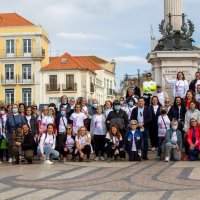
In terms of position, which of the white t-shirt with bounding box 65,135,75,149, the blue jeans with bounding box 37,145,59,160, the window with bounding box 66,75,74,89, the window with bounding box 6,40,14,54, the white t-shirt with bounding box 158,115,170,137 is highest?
the window with bounding box 6,40,14,54

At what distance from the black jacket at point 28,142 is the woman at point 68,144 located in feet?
2.86

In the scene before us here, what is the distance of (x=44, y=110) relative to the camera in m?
15.2

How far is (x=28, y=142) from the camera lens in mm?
14242

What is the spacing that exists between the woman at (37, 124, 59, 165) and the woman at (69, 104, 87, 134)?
800 mm

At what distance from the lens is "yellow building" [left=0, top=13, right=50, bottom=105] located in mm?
58219

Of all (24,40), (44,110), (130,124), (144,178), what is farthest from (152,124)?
(24,40)

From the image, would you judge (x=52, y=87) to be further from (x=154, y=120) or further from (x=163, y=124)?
(x=163, y=124)

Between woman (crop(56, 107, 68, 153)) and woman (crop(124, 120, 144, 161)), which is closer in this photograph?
woman (crop(124, 120, 144, 161))


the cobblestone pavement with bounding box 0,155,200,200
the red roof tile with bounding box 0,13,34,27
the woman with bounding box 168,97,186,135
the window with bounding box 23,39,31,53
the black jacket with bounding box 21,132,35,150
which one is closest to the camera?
the cobblestone pavement with bounding box 0,155,200,200

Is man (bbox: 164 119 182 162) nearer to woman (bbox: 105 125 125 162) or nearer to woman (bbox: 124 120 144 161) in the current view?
woman (bbox: 124 120 144 161)

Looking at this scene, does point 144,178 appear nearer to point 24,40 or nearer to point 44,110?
point 44,110

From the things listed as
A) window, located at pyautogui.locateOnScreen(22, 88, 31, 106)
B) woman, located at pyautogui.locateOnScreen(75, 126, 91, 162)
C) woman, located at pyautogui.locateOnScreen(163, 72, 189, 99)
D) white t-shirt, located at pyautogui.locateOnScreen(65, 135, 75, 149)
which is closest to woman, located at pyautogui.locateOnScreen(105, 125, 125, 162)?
woman, located at pyautogui.locateOnScreen(75, 126, 91, 162)

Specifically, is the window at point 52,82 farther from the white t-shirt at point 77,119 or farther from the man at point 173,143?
the man at point 173,143

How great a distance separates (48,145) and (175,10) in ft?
30.9
